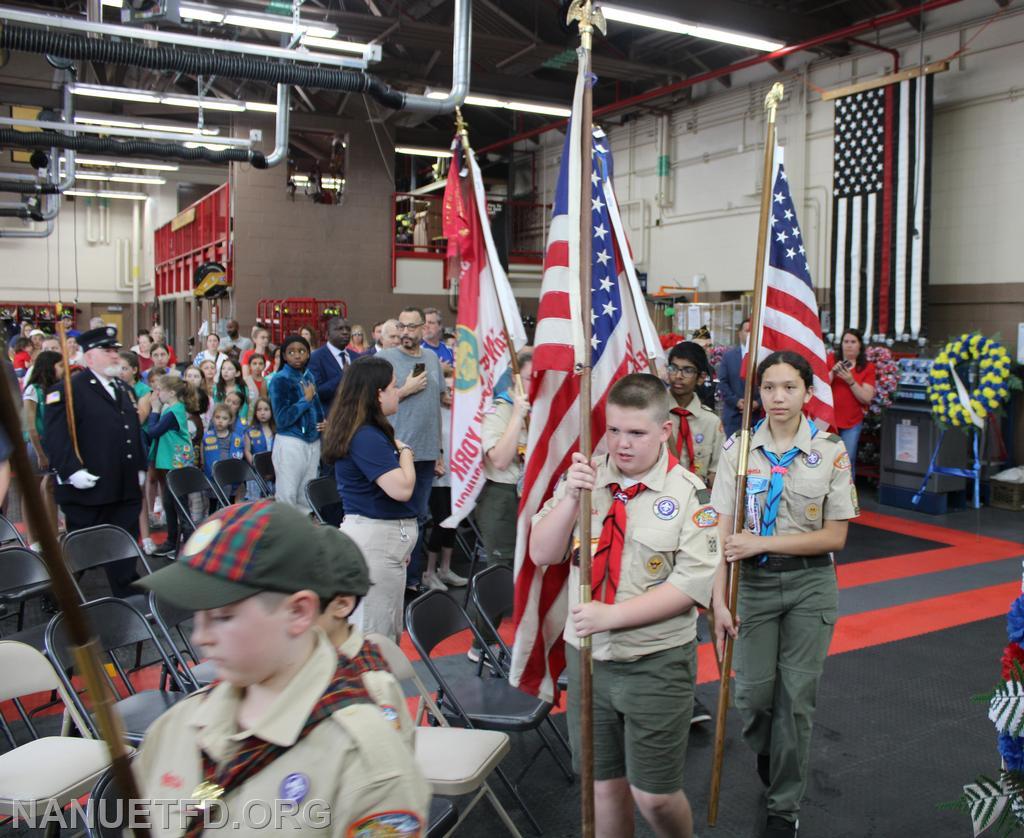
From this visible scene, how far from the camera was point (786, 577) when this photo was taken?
3.03m

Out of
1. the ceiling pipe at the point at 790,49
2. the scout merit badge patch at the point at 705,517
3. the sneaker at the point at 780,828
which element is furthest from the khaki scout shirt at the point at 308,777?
the ceiling pipe at the point at 790,49

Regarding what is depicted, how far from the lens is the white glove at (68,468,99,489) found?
5.21m

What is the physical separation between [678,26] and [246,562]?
974 centimetres

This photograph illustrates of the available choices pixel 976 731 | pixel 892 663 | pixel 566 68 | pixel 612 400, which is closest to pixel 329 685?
pixel 612 400

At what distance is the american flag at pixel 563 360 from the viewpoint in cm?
288

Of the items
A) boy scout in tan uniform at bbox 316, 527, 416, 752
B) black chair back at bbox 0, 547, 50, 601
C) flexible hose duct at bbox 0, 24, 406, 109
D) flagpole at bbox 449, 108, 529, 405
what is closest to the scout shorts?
boy scout in tan uniform at bbox 316, 527, 416, 752

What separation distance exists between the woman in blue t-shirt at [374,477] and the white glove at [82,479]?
238 cm

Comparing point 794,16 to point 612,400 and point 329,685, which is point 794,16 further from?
point 329,685

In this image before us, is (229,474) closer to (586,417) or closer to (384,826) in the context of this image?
(586,417)

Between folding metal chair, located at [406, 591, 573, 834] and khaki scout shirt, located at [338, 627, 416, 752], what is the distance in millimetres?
1673

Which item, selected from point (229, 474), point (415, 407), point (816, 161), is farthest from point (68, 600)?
point (816, 161)

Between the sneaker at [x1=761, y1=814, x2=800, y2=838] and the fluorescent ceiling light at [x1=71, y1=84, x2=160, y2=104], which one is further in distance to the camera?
the fluorescent ceiling light at [x1=71, y1=84, x2=160, y2=104]

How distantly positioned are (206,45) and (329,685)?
5.70 metres

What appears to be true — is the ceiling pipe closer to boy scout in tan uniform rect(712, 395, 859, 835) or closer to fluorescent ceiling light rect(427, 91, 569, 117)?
fluorescent ceiling light rect(427, 91, 569, 117)
